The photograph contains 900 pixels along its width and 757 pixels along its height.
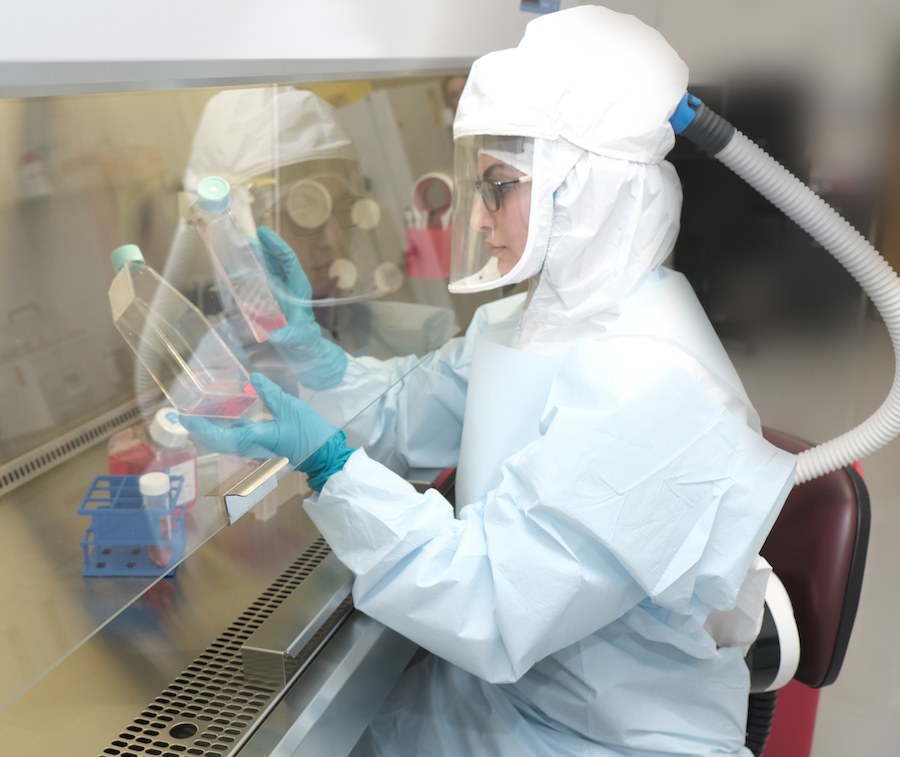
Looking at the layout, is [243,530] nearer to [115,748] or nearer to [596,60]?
[115,748]

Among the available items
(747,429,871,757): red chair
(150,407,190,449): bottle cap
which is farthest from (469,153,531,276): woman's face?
(747,429,871,757): red chair

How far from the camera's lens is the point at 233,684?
3.31ft

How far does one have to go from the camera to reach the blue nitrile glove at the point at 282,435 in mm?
944

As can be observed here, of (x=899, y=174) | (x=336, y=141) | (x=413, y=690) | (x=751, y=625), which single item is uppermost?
(x=336, y=141)

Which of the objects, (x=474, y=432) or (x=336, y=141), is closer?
(x=474, y=432)

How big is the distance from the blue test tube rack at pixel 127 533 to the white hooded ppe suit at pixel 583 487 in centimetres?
29

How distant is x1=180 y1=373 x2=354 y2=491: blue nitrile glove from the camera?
944 millimetres

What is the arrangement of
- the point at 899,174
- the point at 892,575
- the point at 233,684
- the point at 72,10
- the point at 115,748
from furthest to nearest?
the point at 892,575 < the point at 899,174 < the point at 233,684 < the point at 115,748 < the point at 72,10

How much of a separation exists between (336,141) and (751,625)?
1104mm

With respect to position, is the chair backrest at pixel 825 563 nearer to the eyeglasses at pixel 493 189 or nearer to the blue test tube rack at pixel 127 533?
the eyeglasses at pixel 493 189

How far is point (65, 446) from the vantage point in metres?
1.04

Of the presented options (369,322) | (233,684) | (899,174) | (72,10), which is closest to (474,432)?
(369,322)

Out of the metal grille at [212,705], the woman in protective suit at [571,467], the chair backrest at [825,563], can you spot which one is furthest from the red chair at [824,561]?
the metal grille at [212,705]

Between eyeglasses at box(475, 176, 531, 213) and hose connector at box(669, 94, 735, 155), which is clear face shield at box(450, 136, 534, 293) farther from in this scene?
hose connector at box(669, 94, 735, 155)
